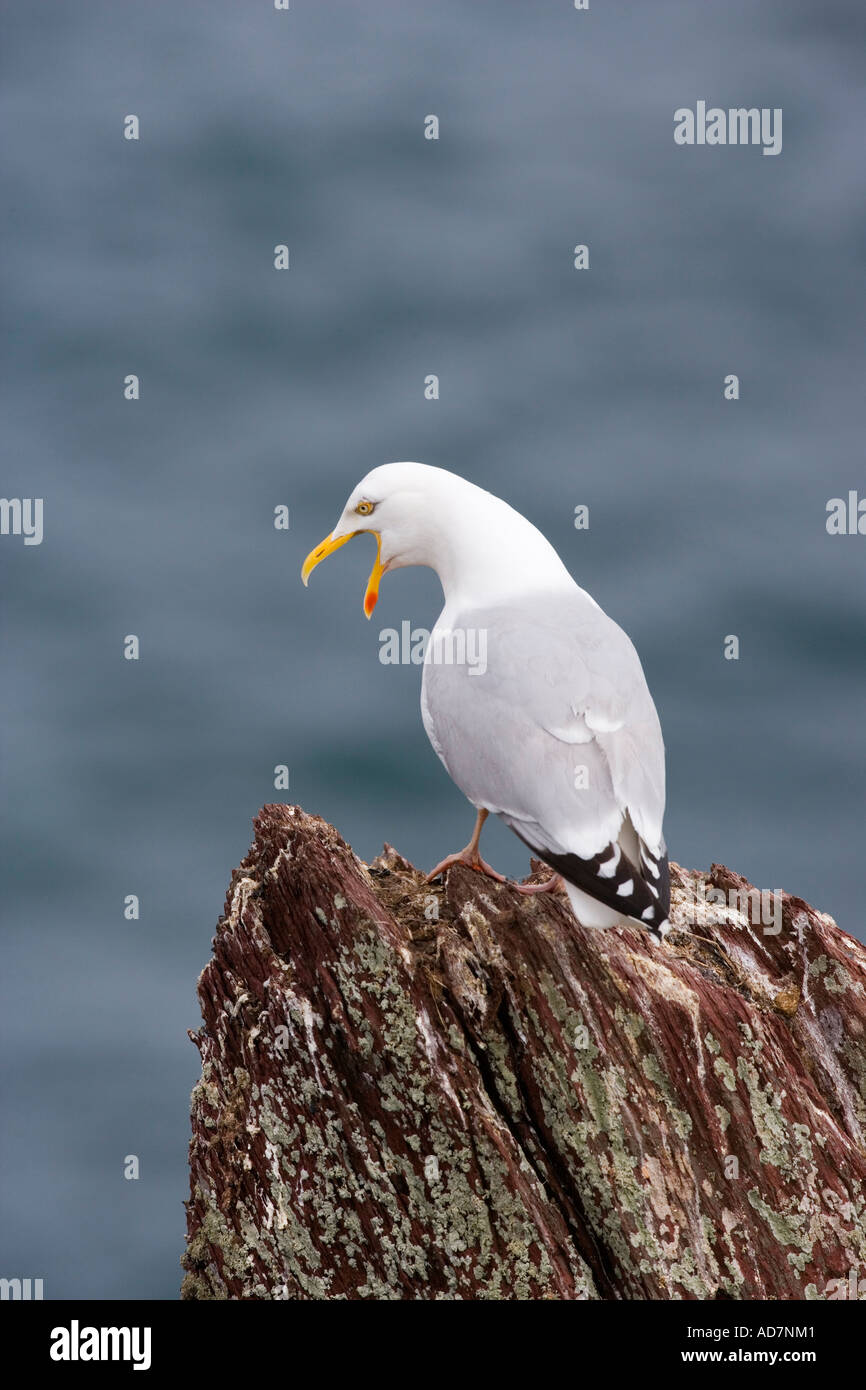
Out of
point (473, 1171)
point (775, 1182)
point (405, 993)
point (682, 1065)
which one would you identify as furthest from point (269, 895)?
point (775, 1182)

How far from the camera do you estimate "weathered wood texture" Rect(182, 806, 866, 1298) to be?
6.02 metres

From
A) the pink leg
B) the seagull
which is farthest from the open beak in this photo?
the pink leg

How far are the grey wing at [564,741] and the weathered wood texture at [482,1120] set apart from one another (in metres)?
0.47

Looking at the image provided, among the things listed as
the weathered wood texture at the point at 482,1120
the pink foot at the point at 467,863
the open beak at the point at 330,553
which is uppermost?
the open beak at the point at 330,553

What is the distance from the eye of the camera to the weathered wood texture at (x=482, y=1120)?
602 cm

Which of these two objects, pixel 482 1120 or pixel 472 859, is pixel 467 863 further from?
pixel 482 1120

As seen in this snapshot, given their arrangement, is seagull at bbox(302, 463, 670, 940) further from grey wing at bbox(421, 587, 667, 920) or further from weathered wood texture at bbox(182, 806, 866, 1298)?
weathered wood texture at bbox(182, 806, 866, 1298)

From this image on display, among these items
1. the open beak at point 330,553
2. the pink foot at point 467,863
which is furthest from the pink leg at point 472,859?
the open beak at point 330,553

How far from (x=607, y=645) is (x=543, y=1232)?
8.20 ft

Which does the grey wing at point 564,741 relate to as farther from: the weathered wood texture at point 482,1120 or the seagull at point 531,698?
the weathered wood texture at point 482,1120

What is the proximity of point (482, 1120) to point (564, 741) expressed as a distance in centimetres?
158

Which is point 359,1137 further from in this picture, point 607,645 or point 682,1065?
point 607,645

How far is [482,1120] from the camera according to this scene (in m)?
6.02

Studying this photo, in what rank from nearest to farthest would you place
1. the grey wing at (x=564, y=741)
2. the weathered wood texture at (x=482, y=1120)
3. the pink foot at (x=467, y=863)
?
1. the weathered wood texture at (x=482, y=1120)
2. the grey wing at (x=564, y=741)
3. the pink foot at (x=467, y=863)
